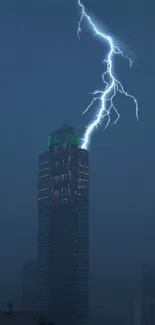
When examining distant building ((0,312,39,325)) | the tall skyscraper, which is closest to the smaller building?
distant building ((0,312,39,325))

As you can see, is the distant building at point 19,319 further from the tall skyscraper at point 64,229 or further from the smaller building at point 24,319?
the tall skyscraper at point 64,229

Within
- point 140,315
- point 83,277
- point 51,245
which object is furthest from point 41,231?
point 140,315

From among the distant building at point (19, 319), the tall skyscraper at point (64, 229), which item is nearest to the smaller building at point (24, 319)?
the distant building at point (19, 319)

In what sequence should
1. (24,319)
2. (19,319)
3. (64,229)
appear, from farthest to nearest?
1. (64,229)
2. (19,319)
3. (24,319)

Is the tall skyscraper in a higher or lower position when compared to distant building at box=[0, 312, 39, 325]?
higher

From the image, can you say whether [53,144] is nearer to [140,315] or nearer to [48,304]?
[48,304]

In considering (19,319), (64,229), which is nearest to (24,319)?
(19,319)

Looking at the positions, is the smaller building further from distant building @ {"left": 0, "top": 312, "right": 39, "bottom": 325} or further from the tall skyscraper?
the tall skyscraper

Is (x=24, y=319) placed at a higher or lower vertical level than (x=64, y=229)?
lower

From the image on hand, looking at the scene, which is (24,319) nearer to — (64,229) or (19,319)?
(19,319)
